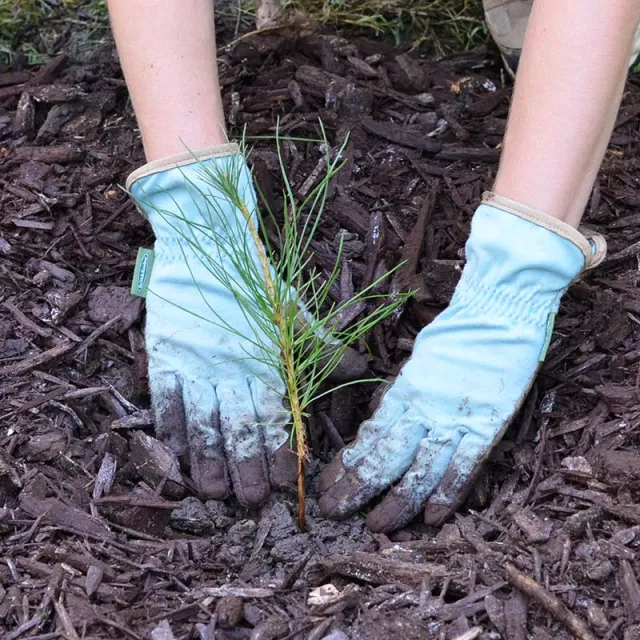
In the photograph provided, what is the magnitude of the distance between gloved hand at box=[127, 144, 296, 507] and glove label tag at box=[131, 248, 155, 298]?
41mm

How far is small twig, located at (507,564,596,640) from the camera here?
50.4 inches

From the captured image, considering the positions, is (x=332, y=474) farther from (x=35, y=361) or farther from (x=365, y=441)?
(x=35, y=361)

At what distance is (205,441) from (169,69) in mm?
948

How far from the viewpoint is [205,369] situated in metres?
1.90

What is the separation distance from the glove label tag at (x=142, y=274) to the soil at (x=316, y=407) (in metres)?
0.11

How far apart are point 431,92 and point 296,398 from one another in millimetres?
1471

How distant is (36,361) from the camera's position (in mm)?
1965

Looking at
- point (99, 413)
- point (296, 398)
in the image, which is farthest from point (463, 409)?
point (99, 413)

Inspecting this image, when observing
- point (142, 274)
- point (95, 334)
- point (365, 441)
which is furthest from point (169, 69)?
point (365, 441)

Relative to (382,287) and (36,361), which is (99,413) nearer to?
(36,361)

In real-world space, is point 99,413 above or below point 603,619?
below

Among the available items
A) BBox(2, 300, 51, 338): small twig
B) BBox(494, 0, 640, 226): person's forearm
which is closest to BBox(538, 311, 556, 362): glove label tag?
BBox(494, 0, 640, 226): person's forearm

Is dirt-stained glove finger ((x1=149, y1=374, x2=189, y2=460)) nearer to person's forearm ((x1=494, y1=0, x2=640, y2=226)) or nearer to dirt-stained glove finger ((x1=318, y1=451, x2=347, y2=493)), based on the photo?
dirt-stained glove finger ((x1=318, y1=451, x2=347, y2=493))

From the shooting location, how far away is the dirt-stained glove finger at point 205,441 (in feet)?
5.92
